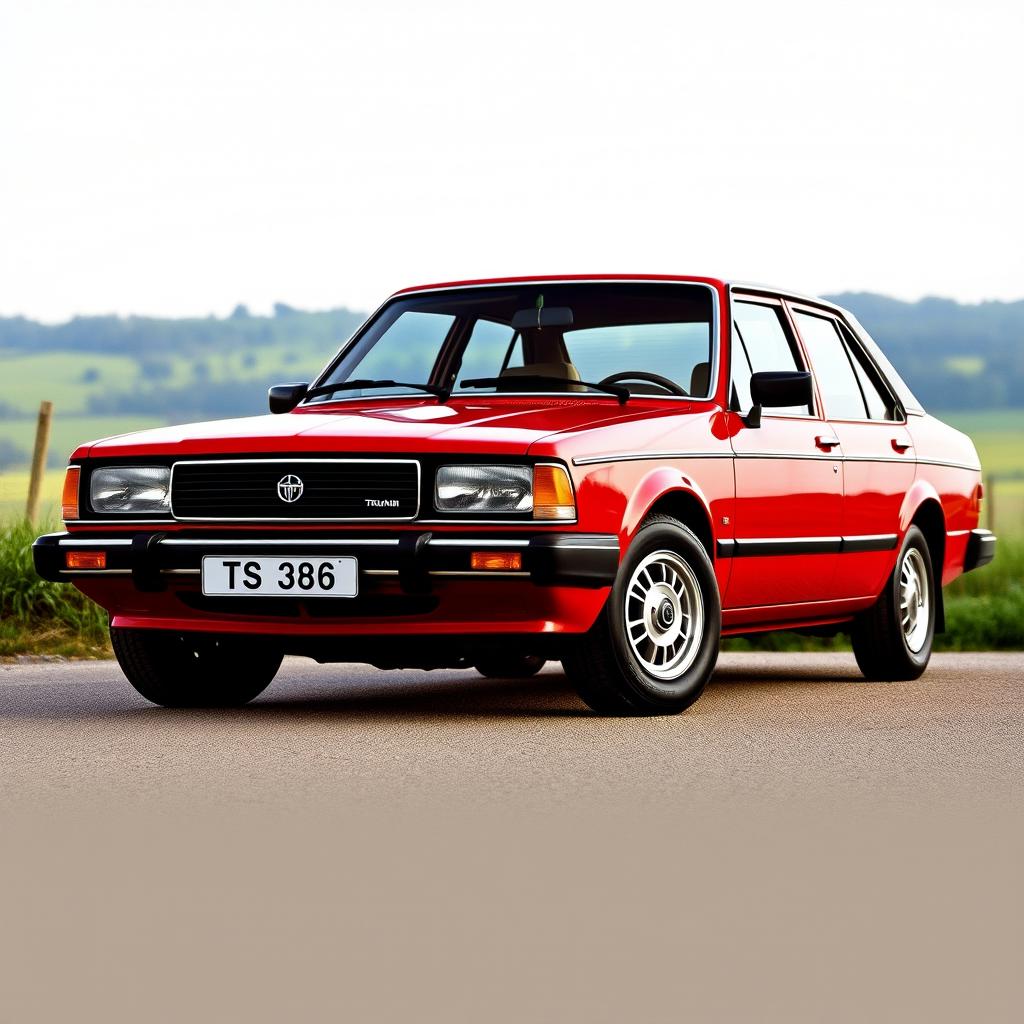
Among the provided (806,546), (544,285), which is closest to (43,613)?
(544,285)

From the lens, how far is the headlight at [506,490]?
7207 millimetres

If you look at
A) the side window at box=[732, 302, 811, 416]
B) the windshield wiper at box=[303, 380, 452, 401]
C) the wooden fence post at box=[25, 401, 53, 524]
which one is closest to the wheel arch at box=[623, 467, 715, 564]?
the side window at box=[732, 302, 811, 416]

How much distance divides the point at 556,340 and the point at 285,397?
4.13 feet

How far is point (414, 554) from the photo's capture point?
7188 millimetres

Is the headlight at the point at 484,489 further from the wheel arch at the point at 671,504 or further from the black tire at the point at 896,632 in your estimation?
the black tire at the point at 896,632

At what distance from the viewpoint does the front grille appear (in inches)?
289

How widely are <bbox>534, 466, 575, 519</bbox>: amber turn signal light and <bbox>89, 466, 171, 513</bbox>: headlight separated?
153 centimetres

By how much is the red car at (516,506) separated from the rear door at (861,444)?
1.0 inches

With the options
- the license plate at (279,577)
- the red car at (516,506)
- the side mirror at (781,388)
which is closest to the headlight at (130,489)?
the red car at (516,506)

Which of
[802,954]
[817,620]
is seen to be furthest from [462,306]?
[802,954]

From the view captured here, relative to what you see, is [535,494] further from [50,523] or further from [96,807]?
[50,523]

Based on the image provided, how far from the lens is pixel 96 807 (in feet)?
18.3

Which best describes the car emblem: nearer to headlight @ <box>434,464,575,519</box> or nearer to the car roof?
headlight @ <box>434,464,575,519</box>

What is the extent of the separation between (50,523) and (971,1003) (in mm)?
11120
